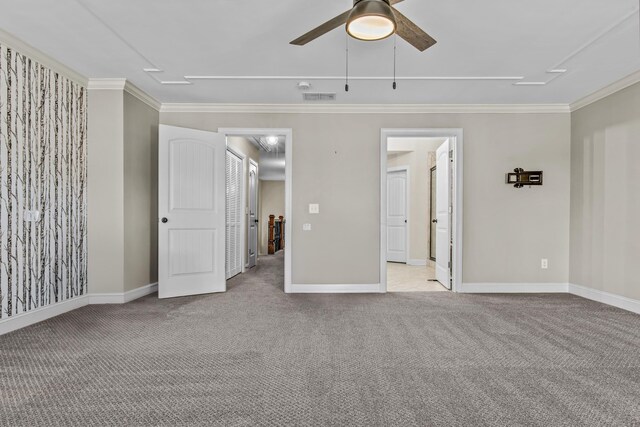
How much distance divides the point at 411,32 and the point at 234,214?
4.64 m

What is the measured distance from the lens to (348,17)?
6.68 feet

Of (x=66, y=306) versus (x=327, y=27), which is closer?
(x=327, y=27)

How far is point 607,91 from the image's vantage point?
4066mm

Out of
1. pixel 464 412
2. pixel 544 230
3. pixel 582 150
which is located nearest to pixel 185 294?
pixel 464 412

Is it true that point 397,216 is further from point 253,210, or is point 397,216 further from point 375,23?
point 375,23

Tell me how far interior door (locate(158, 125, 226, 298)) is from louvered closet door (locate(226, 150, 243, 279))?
1.01 m

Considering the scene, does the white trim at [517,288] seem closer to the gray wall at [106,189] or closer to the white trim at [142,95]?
the gray wall at [106,189]

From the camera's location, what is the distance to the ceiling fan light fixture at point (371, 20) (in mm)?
1887

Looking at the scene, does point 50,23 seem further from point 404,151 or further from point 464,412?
point 404,151

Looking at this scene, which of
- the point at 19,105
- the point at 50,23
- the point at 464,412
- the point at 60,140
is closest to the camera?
the point at 464,412

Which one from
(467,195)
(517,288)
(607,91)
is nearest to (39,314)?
(467,195)

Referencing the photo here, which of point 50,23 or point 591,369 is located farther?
point 50,23

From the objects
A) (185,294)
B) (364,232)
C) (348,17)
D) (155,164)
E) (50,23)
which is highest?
(50,23)

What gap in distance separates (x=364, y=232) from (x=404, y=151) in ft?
12.2
